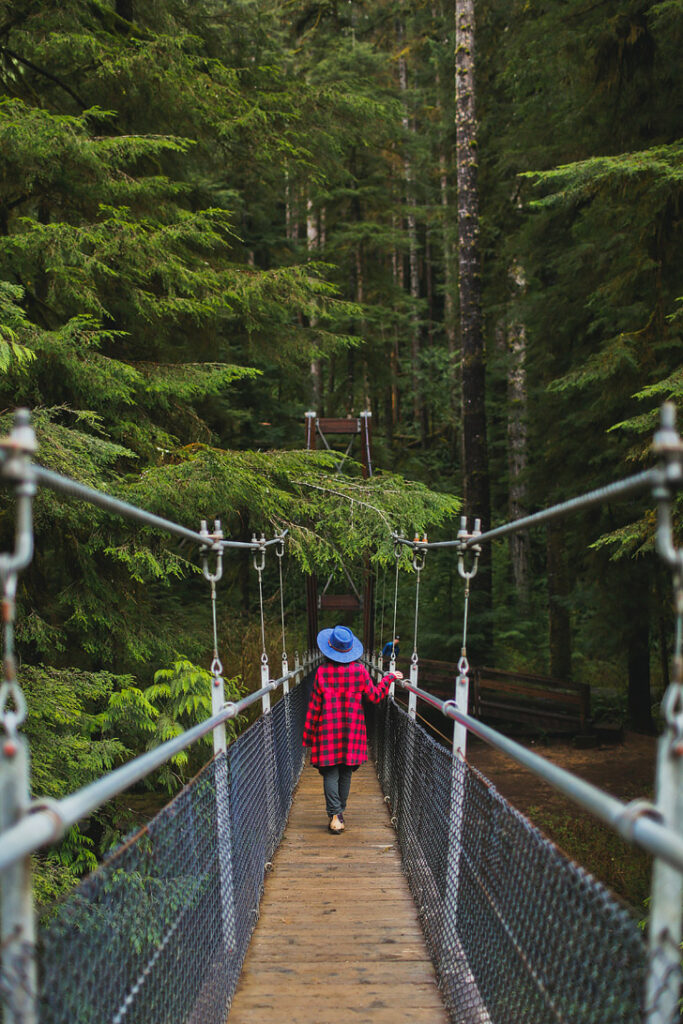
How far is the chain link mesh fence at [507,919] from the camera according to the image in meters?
1.28

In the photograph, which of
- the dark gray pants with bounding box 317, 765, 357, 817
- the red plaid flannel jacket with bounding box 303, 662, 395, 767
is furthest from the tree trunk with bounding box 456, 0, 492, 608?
the dark gray pants with bounding box 317, 765, 357, 817

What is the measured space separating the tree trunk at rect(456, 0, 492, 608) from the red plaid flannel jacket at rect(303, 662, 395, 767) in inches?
204

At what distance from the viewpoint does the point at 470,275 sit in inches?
384

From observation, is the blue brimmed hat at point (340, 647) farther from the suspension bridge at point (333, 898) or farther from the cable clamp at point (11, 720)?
the cable clamp at point (11, 720)

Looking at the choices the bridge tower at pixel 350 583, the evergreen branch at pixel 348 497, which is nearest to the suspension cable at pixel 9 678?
the evergreen branch at pixel 348 497

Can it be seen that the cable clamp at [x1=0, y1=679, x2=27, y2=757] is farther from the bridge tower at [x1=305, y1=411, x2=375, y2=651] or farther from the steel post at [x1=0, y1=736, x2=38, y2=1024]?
the bridge tower at [x1=305, y1=411, x2=375, y2=651]

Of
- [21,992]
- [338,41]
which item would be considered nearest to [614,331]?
[21,992]

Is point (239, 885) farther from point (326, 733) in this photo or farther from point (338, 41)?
point (338, 41)

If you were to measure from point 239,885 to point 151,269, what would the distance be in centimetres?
419

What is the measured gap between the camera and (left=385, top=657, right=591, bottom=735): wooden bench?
10477 mm

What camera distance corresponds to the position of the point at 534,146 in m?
9.69

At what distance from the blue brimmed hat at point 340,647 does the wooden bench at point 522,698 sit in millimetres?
5954

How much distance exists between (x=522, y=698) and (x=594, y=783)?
2.71 m

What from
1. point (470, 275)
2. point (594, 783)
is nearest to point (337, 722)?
point (594, 783)
